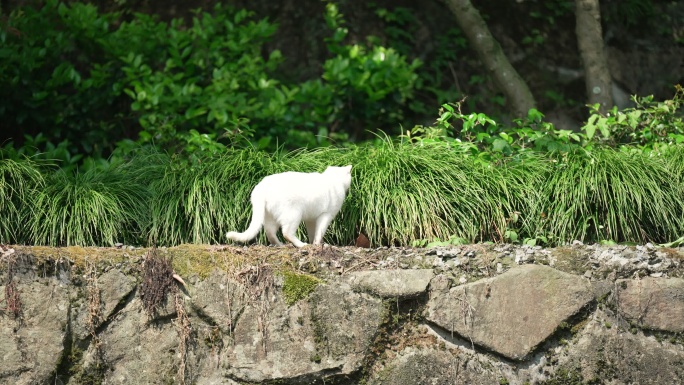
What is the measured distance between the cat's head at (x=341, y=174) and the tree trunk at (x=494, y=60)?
3.38m

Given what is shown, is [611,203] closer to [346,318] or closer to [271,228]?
[346,318]

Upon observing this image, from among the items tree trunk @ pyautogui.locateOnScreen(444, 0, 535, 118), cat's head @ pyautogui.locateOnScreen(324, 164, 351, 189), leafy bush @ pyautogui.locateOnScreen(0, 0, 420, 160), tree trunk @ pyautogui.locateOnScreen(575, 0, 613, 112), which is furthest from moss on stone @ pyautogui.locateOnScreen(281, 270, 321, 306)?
tree trunk @ pyautogui.locateOnScreen(575, 0, 613, 112)

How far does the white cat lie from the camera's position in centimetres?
488

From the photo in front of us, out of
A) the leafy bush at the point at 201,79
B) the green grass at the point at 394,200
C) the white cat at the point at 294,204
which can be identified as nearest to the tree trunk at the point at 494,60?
the leafy bush at the point at 201,79

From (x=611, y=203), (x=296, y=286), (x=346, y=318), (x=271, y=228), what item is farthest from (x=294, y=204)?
(x=611, y=203)

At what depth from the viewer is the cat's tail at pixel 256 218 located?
15.8 feet

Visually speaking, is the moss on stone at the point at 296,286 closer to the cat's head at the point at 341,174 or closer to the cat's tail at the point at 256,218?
the cat's tail at the point at 256,218

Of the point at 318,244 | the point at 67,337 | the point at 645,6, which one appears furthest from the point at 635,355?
the point at 645,6

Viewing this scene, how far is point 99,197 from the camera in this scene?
5.47 meters

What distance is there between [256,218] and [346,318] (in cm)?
71

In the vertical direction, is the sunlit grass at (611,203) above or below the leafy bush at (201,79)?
below

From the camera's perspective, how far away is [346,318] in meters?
4.79

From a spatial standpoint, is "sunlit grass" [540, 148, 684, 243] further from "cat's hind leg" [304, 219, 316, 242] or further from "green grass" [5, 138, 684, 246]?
"cat's hind leg" [304, 219, 316, 242]

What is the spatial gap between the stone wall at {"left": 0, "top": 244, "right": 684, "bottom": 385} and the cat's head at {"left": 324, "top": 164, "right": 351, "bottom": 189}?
0.48m
